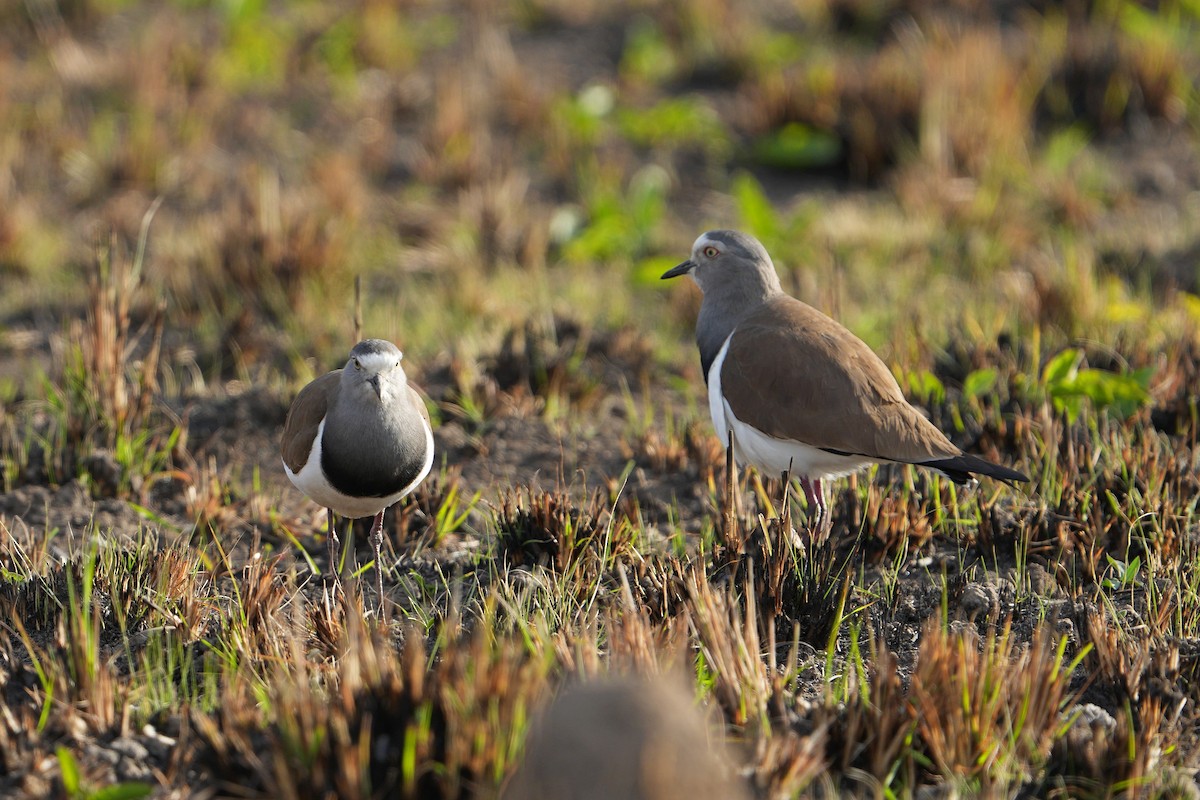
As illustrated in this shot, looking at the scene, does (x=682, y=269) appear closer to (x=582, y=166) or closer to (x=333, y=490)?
(x=333, y=490)

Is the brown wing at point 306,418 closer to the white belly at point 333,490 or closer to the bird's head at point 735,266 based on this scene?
the white belly at point 333,490

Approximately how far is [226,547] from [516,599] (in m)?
1.20

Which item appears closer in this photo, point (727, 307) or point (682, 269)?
point (727, 307)

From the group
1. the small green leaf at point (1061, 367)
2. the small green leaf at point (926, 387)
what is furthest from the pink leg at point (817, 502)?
the small green leaf at point (1061, 367)

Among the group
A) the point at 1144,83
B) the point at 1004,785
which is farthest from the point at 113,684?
the point at 1144,83

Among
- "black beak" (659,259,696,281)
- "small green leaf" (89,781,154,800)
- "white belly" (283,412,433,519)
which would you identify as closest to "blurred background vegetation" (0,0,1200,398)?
"black beak" (659,259,696,281)

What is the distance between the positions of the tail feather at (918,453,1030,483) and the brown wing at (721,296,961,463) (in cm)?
3

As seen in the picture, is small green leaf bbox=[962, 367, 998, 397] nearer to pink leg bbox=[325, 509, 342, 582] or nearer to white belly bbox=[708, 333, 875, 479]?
white belly bbox=[708, 333, 875, 479]

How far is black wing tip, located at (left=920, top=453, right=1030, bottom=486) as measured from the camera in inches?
152

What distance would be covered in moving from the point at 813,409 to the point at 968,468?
49 cm

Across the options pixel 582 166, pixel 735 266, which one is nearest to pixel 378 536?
pixel 735 266

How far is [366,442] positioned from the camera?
3.89 m

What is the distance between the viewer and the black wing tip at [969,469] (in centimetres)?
385

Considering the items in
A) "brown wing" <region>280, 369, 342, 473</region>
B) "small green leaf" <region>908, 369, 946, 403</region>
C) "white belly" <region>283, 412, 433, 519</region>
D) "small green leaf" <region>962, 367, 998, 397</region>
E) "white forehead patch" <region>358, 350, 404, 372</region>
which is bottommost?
"small green leaf" <region>908, 369, 946, 403</region>
